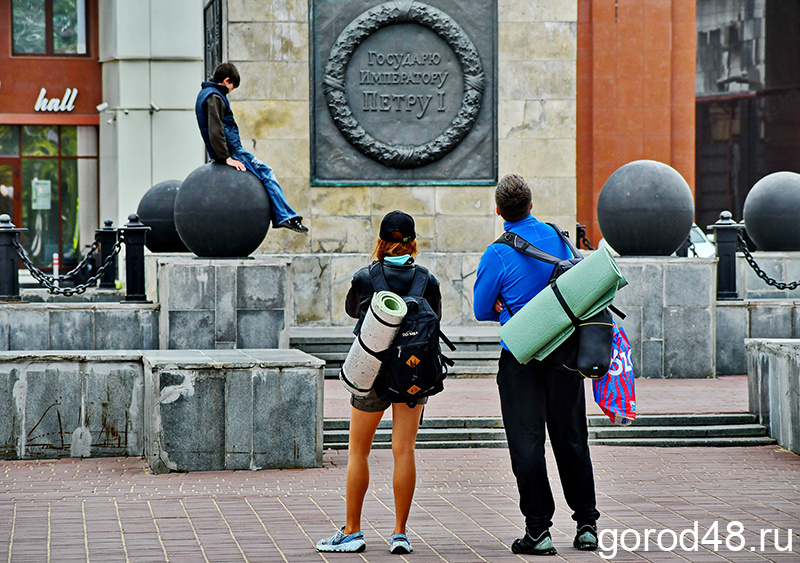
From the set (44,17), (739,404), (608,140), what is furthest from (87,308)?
(44,17)

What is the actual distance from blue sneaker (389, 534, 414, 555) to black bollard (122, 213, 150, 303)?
7565 millimetres

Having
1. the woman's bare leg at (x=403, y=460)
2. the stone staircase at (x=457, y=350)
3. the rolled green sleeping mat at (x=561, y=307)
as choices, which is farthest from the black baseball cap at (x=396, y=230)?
the stone staircase at (x=457, y=350)

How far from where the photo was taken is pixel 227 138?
36.9ft

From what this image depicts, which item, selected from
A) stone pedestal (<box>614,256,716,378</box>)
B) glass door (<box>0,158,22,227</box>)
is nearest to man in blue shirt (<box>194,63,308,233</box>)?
stone pedestal (<box>614,256,716,378</box>)

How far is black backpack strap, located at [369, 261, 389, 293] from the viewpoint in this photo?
644cm

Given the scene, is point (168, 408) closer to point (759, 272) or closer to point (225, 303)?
point (225, 303)

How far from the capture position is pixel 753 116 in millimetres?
42219

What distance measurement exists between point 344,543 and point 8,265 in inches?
337

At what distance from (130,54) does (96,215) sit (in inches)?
168

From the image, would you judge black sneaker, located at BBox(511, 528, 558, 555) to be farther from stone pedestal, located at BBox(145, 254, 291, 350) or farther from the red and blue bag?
stone pedestal, located at BBox(145, 254, 291, 350)

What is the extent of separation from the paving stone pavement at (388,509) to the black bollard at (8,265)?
4.87 m

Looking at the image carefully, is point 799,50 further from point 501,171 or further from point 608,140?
point 501,171

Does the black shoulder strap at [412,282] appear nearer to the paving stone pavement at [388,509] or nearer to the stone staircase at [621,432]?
the paving stone pavement at [388,509]

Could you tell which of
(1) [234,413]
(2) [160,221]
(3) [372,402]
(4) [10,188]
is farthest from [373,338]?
(4) [10,188]
